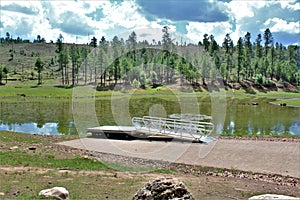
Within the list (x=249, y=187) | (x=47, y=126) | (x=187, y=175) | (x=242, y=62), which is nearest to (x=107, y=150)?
(x=187, y=175)

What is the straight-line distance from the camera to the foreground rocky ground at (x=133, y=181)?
38.9 ft

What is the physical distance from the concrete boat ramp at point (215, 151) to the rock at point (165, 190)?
10.9 meters

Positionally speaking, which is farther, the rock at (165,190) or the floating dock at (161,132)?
the floating dock at (161,132)

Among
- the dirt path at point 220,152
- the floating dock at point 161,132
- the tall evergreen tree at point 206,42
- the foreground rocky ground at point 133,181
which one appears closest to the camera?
the foreground rocky ground at point 133,181

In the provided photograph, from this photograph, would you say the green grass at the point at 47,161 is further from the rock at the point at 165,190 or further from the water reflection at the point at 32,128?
the water reflection at the point at 32,128

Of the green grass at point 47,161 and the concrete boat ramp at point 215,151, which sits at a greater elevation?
the green grass at point 47,161

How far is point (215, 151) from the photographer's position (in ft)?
70.4

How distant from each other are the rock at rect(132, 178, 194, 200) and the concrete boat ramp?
35.7ft

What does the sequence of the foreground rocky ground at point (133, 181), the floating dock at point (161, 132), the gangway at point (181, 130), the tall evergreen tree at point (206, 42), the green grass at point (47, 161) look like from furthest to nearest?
the tall evergreen tree at point (206, 42) → the floating dock at point (161, 132) → the gangway at point (181, 130) → the green grass at point (47, 161) → the foreground rocky ground at point (133, 181)

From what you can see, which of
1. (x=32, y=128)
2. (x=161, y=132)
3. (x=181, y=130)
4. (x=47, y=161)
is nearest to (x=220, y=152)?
(x=181, y=130)

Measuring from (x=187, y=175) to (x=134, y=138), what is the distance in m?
11.8

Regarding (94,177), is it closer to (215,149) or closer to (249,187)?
(249,187)

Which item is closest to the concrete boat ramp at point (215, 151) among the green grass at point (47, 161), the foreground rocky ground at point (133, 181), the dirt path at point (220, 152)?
the dirt path at point (220, 152)

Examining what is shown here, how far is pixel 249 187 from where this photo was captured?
544 inches
